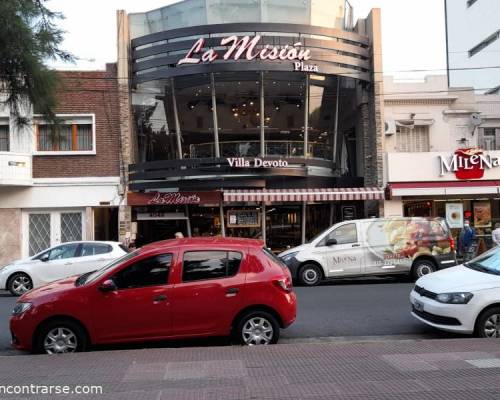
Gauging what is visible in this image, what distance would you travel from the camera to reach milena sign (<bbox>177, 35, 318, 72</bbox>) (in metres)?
19.9

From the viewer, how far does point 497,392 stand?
5.41 metres

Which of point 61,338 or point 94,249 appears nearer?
point 61,338

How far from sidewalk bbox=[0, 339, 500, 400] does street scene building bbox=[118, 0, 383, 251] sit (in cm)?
1319

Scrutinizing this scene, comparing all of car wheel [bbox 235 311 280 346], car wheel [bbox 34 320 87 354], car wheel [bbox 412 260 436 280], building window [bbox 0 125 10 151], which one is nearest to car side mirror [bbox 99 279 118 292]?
car wheel [bbox 34 320 87 354]

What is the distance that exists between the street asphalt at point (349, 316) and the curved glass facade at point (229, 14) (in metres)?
11.3

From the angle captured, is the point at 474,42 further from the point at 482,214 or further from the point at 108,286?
the point at 108,286

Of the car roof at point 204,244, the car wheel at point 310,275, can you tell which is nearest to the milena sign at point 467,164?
the car wheel at point 310,275

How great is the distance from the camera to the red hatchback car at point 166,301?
7512 mm

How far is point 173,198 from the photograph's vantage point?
20.8m

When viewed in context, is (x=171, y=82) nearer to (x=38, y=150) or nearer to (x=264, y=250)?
(x=38, y=150)

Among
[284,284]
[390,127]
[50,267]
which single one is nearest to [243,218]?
[390,127]

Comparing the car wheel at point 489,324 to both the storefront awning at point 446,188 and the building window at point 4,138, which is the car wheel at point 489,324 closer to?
the storefront awning at point 446,188

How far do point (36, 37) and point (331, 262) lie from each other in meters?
11.0

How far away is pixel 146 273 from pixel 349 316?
4.37m
